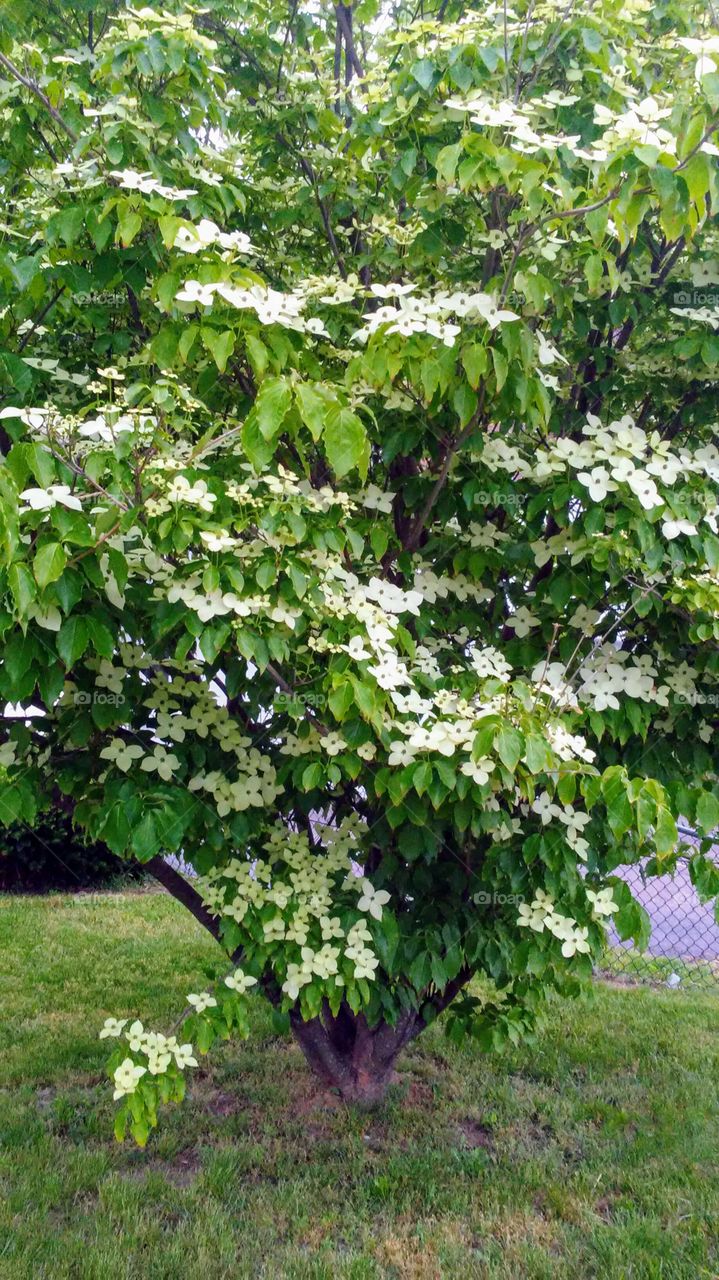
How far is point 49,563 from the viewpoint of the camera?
1.84 meters

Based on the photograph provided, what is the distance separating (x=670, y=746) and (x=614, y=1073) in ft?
5.67

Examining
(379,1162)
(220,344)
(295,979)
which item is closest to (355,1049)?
(379,1162)

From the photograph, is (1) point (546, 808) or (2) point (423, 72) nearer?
(2) point (423, 72)

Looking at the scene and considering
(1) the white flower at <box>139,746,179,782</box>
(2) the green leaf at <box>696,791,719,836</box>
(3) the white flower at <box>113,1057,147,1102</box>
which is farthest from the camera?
(1) the white flower at <box>139,746,179,782</box>

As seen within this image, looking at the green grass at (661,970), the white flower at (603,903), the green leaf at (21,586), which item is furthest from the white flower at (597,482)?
the green grass at (661,970)

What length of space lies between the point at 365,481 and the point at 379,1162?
7.03ft

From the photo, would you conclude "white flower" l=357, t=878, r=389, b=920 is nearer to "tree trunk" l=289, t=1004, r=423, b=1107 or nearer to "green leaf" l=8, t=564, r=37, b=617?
"tree trunk" l=289, t=1004, r=423, b=1107

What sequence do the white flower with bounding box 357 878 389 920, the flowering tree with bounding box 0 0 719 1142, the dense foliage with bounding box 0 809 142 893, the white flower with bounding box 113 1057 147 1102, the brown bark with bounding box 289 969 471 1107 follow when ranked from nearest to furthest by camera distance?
the flowering tree with bounding box 0 0 719 1142
the white flower with bounding box 113 1057 147 1102
the white flower with bounding box 357 878 389 920
the brown bark with bounding box 289 969 471 1107
the dense foliage with bounding box 0 809 142 893

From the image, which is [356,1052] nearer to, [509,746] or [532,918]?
[532,918]

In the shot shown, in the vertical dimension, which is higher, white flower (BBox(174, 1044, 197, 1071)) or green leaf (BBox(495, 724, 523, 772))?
green leaf (BBox(495, 724, 523, 772))

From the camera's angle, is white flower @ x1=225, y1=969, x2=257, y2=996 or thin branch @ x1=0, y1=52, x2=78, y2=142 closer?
thin branch @ x1=0, y1=52, x2=78, y2=142

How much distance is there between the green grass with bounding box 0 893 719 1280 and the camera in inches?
104

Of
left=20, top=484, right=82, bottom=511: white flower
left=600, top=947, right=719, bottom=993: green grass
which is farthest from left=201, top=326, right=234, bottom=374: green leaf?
left=600, top=947, right=719, bottom=993: green grass

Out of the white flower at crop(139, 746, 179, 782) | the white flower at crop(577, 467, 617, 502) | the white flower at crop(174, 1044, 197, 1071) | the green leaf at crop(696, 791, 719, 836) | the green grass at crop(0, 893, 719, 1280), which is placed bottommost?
the green grass at crop(0, 893, 719, 1280)
